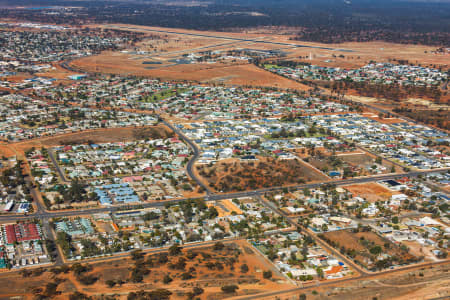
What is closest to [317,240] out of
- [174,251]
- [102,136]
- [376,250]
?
[376,250]

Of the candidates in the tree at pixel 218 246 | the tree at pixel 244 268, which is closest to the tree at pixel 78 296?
the tree at pixel 218 246

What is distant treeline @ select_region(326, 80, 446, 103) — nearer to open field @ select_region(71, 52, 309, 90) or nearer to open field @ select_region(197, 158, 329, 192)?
open field @ select_region(71, 52, 309, 90)

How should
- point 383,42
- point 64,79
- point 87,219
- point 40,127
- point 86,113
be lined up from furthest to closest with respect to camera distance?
1. point 383,42
2. point 64,79
3. point 86,113
4. point 40,127
5. point 87,219

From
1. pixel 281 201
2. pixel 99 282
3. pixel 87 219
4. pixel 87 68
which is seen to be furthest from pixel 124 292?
pixel 87 68

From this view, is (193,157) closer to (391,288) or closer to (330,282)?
(330,282)

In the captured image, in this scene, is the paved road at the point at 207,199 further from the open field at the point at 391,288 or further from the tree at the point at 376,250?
the open field at the point at 391,288

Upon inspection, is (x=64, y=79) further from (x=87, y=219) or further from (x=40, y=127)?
(x=87, y=219)

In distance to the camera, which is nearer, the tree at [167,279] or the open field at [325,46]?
the tree at [167,279]

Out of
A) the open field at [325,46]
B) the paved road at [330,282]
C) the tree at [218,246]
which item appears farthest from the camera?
the open field at [325,46]
